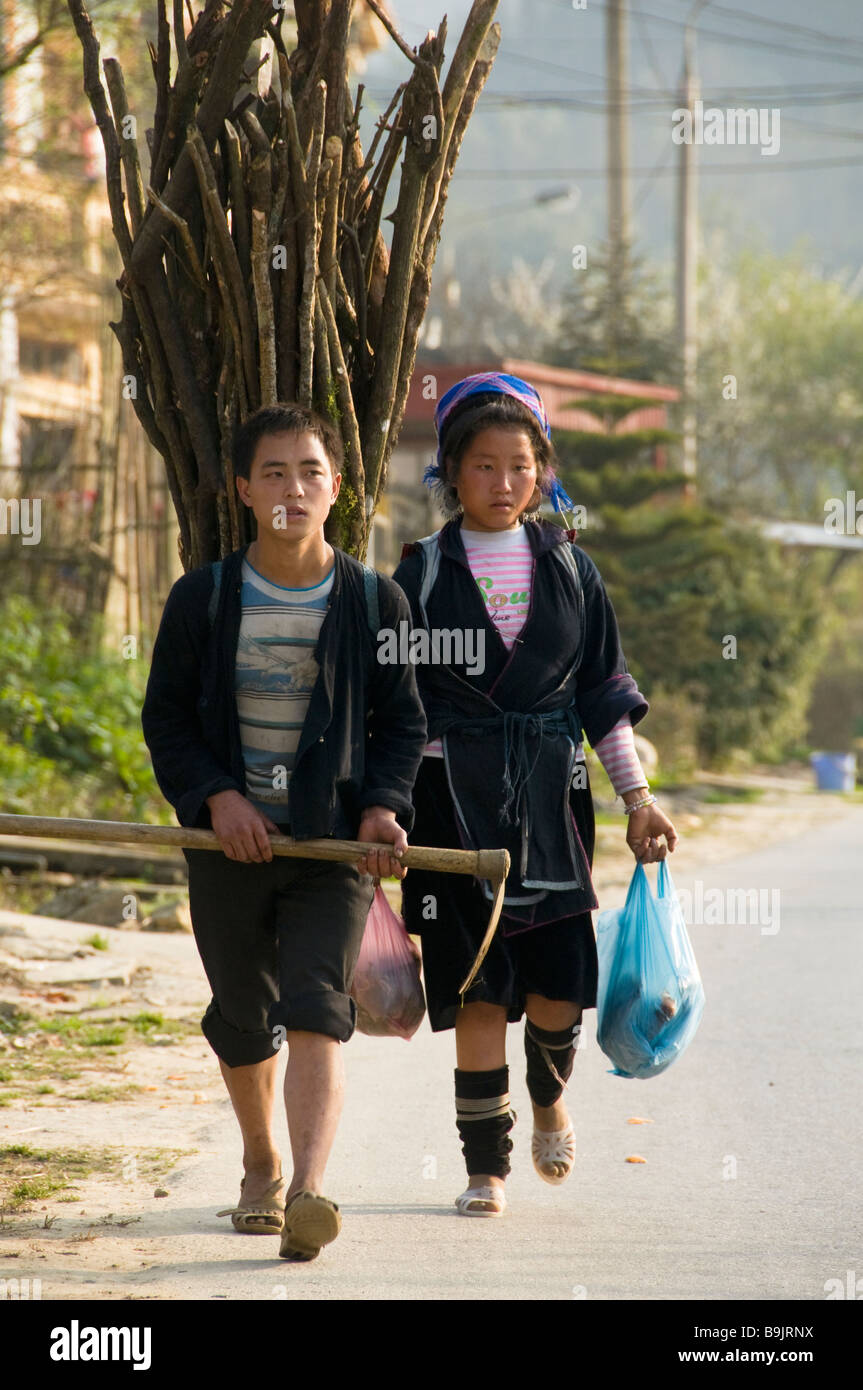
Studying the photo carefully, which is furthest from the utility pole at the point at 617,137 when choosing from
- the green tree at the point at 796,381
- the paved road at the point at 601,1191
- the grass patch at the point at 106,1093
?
the grass patch at the point at 106,1093

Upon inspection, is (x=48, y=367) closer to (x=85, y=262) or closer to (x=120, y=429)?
(x=85, y=262)

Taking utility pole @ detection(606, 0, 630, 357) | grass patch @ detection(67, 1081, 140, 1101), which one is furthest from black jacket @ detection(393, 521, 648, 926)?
utility pole @ detection(606, 0, 630, 357)

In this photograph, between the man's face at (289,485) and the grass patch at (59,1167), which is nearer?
the man's face at (289,485)

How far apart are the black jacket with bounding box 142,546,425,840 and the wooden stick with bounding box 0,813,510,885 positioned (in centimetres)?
5

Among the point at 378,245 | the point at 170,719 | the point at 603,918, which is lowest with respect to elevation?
the point at 603,918

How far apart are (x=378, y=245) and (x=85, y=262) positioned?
1631 cm

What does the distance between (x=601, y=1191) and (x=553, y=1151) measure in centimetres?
21

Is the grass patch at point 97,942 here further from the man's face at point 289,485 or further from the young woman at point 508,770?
the man's face at point 289,485

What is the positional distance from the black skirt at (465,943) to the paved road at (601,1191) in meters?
0.50

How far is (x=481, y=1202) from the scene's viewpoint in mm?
3889

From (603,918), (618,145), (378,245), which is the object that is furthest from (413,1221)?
(618,145)

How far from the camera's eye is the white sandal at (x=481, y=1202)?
389 cm

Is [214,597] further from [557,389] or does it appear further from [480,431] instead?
[557,389]

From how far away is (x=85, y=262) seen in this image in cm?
1966
